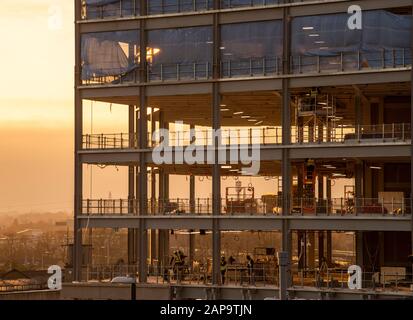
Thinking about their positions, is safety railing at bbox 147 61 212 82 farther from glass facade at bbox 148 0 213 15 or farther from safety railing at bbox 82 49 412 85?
glass facade at bbox 148 0 213 15

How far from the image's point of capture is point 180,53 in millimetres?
72312

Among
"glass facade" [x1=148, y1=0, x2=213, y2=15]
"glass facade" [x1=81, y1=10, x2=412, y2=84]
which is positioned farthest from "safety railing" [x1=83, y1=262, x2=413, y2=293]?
"glass facade" [x1=148, y1=0, x2=213, y2=15]

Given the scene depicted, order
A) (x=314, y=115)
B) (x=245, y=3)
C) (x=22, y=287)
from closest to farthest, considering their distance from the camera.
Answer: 1. (x=314, y=115)
2. (x=245, y=3)
3. (x=22, y=287)

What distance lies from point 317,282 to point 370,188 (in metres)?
9.46

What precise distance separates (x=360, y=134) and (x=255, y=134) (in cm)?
688

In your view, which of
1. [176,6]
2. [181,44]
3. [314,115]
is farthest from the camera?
[176,6]

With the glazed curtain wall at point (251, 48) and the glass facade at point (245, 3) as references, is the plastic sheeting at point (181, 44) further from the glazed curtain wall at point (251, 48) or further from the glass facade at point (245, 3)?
the glass facade at point (245, 3)

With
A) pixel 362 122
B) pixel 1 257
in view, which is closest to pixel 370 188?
pixel 362 122

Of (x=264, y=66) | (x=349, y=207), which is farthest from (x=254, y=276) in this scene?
(x=264, y=66)

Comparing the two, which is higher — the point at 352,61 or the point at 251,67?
the point at 352,61

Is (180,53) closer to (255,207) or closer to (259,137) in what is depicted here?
(259,137)

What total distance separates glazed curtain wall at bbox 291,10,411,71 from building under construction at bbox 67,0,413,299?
7 cm

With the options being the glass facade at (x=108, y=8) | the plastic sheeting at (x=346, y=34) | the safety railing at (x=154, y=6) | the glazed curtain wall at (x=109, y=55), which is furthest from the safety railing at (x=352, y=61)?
the glass facade at (x=108, y=8)

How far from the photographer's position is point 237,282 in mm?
69812
